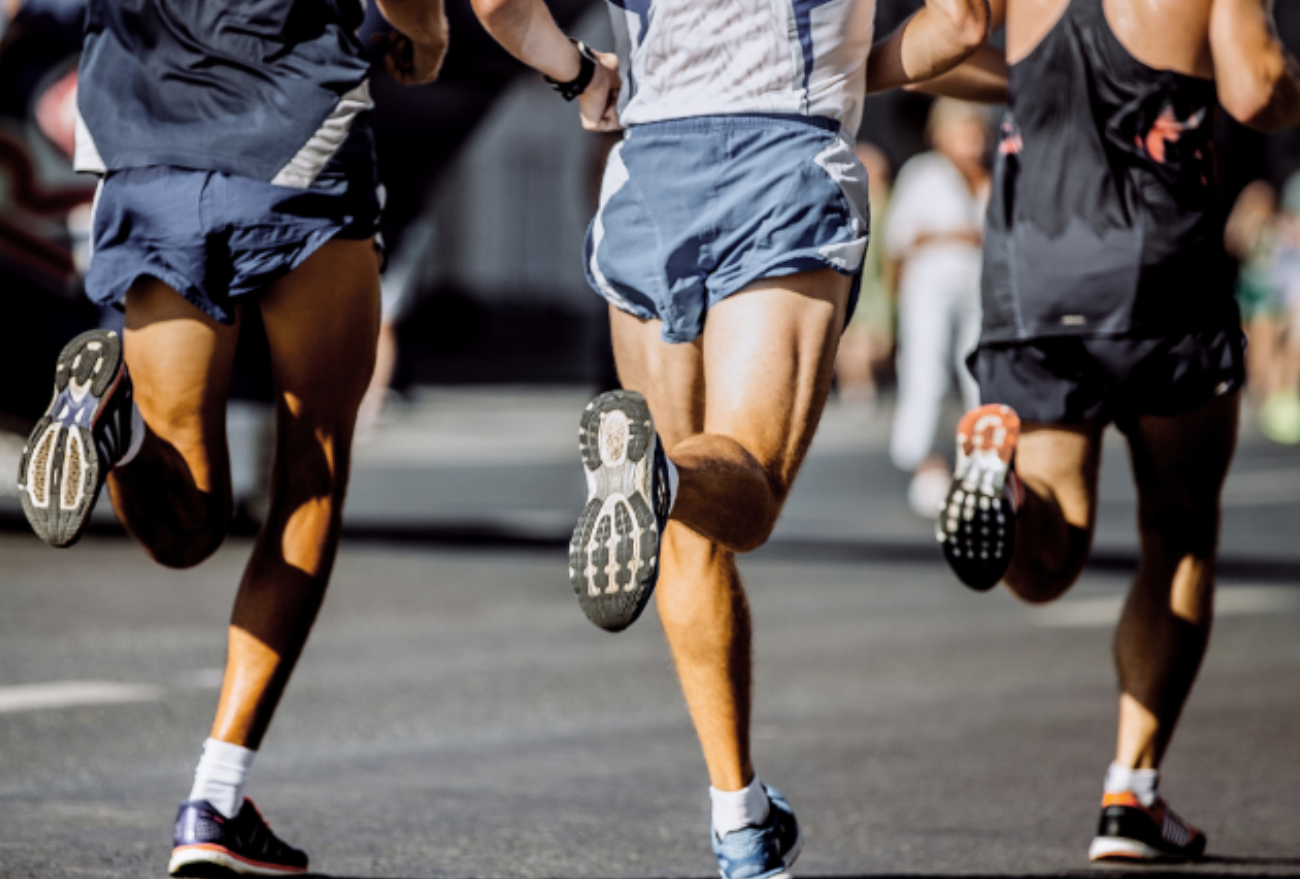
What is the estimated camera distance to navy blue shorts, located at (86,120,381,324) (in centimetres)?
407

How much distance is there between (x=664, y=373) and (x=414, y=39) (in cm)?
92

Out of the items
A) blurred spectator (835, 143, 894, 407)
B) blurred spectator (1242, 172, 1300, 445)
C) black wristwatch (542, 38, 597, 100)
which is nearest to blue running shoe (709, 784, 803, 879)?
black wristwatch (542, 38, 597, 100)

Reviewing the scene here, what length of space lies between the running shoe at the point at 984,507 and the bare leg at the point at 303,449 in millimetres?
1159

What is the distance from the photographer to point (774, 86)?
148 inches

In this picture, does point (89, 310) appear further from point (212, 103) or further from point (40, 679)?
point (212, 103)

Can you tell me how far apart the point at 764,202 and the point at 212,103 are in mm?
1093

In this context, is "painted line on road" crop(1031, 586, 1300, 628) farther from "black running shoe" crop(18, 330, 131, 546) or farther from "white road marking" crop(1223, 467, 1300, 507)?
"black running shoe" crop(18, 330, 131, 546)

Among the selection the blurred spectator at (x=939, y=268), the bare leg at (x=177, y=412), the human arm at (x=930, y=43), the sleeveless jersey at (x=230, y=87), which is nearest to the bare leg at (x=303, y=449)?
the bare leg at (x=177, y=412)

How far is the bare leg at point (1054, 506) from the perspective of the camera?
4.50 metres

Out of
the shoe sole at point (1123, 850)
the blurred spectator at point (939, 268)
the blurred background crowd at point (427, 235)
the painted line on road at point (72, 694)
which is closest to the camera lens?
the shoe sole at point (1123, 850)

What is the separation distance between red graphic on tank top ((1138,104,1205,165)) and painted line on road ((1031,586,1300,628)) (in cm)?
348

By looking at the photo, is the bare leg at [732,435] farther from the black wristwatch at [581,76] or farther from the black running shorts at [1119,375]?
the black running shorts at [1119,375]

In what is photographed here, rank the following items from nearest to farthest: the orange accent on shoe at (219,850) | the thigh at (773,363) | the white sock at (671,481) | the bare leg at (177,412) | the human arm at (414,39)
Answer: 1. the white sock at (671,481)
2. the thigh at (773,363)
3. the orange accent on shoe at (219,850)
4. the bare leg at (177,412)
5. the human arm at (414,39)

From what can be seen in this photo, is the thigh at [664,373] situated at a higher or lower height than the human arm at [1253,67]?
lower
